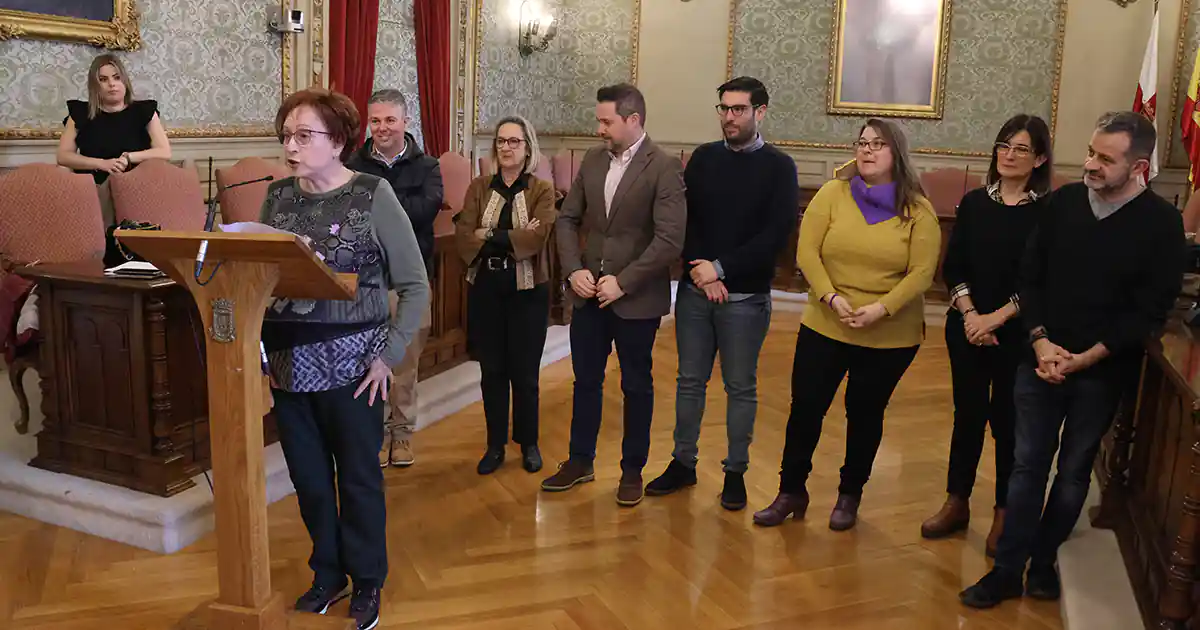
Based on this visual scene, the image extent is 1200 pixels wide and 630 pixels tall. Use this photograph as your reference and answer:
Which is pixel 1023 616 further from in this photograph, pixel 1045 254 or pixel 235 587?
→ pixel 235 587

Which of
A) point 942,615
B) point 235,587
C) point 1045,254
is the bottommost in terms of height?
point 942,615

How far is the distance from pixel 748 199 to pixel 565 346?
8.92 feet

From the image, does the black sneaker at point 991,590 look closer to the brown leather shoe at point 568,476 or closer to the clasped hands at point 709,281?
the clasped hands at point 709,281

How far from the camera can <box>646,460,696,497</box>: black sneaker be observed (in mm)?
3693

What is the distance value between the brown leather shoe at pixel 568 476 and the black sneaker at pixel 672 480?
245mm

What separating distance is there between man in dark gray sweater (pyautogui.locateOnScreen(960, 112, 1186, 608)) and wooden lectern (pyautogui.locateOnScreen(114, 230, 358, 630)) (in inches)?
75.4

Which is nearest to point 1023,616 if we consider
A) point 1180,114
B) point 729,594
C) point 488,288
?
point 729,594

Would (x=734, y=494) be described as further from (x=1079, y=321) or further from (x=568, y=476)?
(x=1079, y=321)

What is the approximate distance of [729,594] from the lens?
2951 millimetres

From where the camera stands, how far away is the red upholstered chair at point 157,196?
418 centimetres

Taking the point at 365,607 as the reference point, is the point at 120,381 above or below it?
above

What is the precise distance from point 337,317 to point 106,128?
9.66 ft

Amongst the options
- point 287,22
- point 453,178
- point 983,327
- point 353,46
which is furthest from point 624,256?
point 353,46

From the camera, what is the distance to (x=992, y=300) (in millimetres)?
3125
